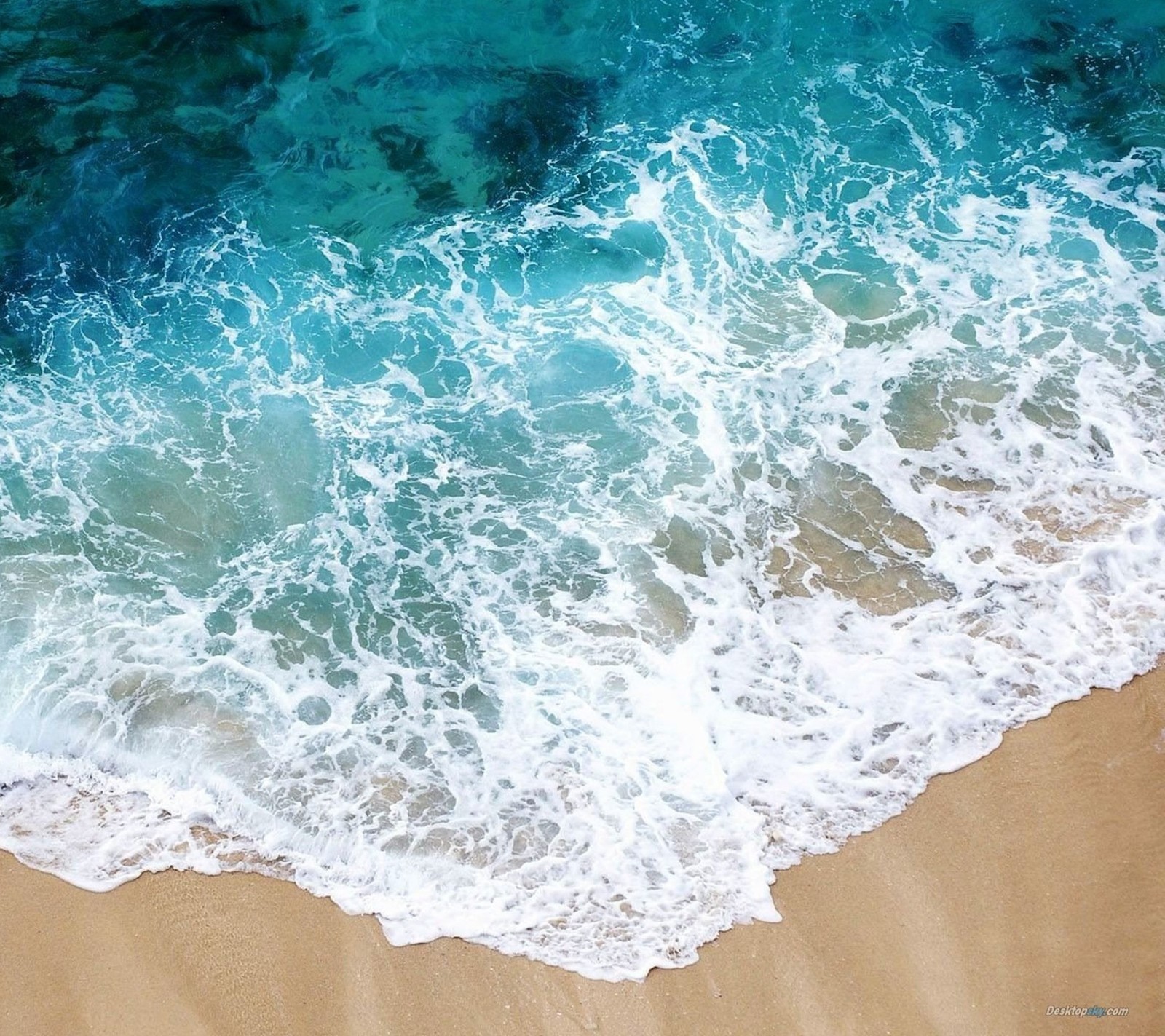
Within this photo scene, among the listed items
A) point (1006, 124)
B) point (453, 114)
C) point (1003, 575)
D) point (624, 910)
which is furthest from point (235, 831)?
point (1006, 124)

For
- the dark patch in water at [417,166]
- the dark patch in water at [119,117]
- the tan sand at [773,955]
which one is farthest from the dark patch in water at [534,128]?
the tan sand at [773,955]

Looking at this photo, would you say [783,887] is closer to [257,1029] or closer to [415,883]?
[415,883]

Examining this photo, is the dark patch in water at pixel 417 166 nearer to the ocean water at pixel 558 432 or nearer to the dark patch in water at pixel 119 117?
the ocean water at pixel 558 432

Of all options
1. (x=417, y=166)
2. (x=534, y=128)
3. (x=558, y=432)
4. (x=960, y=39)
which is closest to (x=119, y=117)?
(x=417, y=166)

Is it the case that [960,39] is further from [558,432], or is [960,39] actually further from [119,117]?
[119,117]

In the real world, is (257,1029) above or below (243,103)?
below

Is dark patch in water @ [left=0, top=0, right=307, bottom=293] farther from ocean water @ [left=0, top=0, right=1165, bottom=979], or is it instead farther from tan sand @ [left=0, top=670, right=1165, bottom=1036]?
tan sand @ [left=0, top=670, right=1165, bottom=1036]
